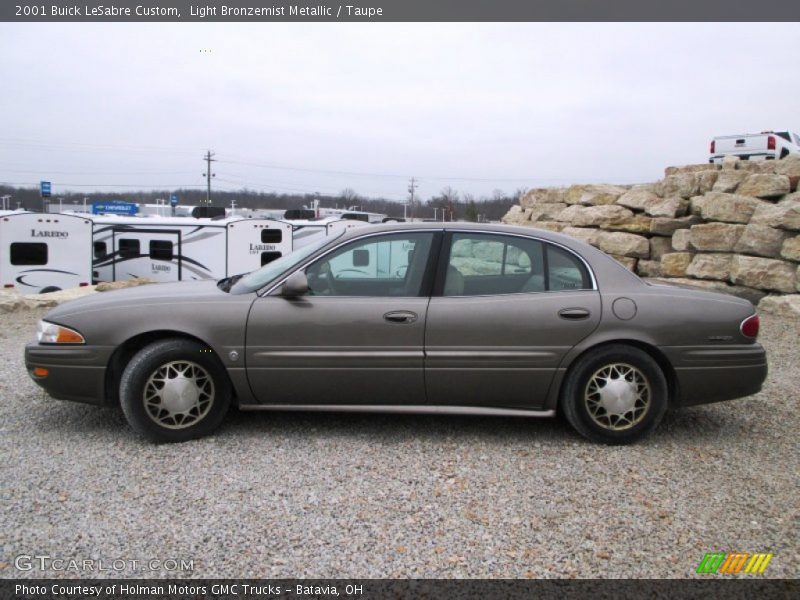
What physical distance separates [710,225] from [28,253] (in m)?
15.4

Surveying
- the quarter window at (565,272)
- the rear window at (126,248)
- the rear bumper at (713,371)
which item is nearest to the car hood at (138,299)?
the quarter window at (565,272)

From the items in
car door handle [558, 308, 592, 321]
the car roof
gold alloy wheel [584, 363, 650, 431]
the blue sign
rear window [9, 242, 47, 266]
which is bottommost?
gold alloy wheel [584, 363, 650, 431]

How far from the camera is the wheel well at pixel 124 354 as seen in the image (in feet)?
13.6

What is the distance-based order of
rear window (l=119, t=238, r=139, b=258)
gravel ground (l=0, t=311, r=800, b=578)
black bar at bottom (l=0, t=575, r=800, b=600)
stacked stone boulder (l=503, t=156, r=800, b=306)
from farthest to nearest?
1. rear window (l=119, t=238, r=139, b=258)
2. stacked stone boulder (l=503, t=156, r=800, b=306)
3. gravel ground (l=0, t=311, r=800, b=578)
4. black bar at bottom (l=0, t=575, r=800, b=600)

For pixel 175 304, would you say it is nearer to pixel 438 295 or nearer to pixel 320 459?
pixel 320 459

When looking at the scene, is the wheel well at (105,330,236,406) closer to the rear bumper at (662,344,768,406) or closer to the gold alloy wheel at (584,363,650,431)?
the gold alloy wheel at (584,363,650,431)

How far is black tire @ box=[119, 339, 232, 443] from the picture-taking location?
4.02 metres

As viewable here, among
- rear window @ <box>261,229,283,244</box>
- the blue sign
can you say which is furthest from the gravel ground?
the blue sign

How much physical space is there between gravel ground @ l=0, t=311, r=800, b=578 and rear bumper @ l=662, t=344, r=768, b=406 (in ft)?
1.23

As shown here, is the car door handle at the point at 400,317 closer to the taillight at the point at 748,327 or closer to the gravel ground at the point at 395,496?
the gravel ground at the point at 395,496

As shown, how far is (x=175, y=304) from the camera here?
418 centimetres

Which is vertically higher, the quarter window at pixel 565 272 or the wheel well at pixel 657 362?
the quarter window at pixel 565 272

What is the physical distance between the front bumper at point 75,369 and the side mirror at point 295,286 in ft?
3.90

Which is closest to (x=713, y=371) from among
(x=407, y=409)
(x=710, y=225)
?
(x=407, y=409)
